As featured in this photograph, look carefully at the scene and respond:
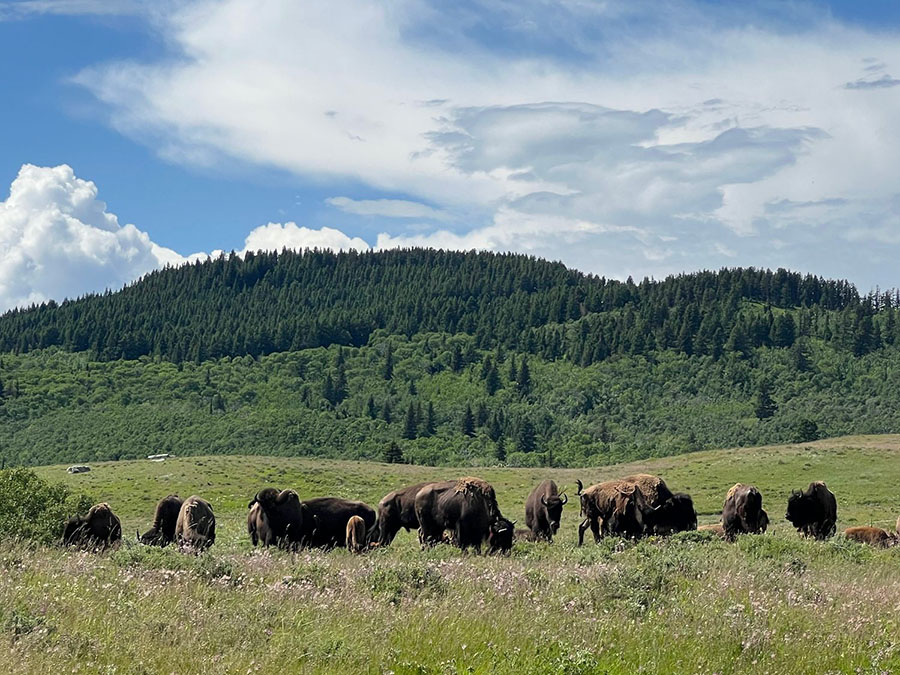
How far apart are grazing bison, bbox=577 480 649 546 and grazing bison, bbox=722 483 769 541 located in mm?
3011

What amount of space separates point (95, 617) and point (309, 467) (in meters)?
68.9

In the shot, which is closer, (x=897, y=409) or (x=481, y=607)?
(x=481, y=607)

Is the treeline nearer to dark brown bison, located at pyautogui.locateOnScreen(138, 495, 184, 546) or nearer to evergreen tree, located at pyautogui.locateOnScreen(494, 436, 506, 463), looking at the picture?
evergreen tree, located at pyautogui.locateOnScreen(494, 436, 506, 463)

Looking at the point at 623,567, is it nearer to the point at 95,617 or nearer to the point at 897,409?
the point at 95,617

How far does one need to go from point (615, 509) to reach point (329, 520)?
24.4ft

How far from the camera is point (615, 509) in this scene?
71.5 ft

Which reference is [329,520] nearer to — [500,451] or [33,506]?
[33,506]

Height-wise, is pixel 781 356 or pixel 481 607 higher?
pixel 781 356

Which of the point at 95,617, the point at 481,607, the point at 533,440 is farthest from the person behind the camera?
the point at 533,440

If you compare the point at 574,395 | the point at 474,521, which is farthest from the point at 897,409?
the point at 474,521

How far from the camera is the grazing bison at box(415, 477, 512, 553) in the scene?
19.2 meters

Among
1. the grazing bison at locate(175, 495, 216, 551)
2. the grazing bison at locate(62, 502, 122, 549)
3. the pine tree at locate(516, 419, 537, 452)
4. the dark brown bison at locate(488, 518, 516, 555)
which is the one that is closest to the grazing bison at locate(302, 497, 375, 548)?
the grazing bison at locate(175, 495, 216, 551)

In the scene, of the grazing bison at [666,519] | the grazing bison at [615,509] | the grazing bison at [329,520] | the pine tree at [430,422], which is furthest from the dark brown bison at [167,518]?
the pine tree at [430,422]

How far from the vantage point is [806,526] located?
23.0 meters
